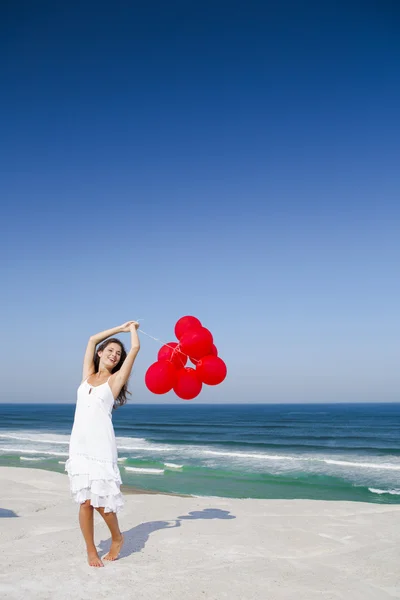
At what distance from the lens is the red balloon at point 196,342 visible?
5.75 meters

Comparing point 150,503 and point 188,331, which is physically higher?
point 188,331

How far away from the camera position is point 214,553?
500 cm

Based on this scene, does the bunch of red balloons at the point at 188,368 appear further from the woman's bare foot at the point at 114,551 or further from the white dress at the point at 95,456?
the woman's bare foot at the point at 114,551

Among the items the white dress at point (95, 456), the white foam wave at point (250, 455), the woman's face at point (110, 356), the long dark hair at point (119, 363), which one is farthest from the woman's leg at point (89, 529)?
the white foam wave at point (250, 455)

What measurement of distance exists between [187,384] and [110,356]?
4.74 feet

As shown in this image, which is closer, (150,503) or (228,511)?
(228,511)

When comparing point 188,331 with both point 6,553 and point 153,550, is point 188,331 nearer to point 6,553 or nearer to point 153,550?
point 153,550

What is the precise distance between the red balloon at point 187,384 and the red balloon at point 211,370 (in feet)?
0.24

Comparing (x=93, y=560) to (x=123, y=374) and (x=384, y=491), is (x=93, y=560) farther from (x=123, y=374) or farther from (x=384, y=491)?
(x=384, y=491)

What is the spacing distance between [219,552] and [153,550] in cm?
66

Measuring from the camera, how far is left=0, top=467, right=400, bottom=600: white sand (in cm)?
394

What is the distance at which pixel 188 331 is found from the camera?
587 cm

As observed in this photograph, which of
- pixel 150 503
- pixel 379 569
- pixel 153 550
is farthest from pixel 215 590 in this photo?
pixel 150 503

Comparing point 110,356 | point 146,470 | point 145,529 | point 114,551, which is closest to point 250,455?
point 146,470
